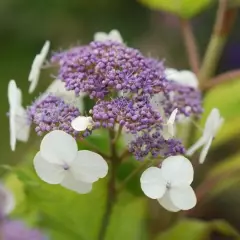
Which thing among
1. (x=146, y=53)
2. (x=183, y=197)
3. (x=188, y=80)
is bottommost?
(x=183, y=197)

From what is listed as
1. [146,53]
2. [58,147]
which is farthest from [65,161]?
[146,53]

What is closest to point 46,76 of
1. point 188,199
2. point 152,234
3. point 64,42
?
point 64,42

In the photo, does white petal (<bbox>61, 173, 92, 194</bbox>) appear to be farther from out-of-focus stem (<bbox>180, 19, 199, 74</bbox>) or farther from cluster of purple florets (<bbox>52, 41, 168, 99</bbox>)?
out-of-focus stem (<bbox>180, 19, 199, 74</bbox>)

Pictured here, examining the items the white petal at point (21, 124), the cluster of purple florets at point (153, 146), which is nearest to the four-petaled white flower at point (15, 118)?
the white petal at point (21, 124)

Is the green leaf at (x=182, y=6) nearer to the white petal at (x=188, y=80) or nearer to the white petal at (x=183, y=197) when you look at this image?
the white petal at (x=188, y=80)

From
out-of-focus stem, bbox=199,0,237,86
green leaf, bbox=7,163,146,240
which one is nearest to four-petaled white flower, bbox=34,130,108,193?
green leaf, bbox=7,163,146,240

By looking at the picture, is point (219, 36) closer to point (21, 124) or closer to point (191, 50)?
point (191, 50)

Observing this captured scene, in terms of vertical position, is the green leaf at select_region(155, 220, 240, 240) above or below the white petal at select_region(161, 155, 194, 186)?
above
